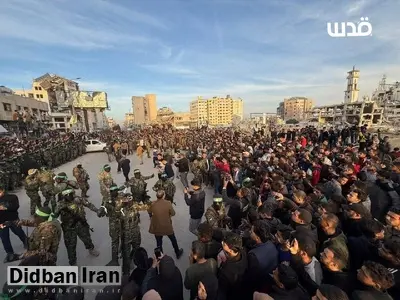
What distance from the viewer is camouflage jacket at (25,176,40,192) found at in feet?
21.3

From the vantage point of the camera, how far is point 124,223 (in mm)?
4219

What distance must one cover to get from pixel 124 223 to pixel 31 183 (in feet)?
13.5

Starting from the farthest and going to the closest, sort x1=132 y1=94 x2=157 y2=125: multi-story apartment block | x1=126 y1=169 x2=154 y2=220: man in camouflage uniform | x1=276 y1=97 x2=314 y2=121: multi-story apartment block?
x1=276 y1=97 x2=314 y2=121: multi-story apartment block < x1=132 y1=94 x2=157 y2=125: multi-story apartment block < x1=126 y1=169 x2=154 y2=220: man in camouflage uniform

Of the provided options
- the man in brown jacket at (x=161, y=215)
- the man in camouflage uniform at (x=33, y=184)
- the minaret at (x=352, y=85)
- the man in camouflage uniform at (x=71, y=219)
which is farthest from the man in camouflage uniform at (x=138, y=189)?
the minaret at (x=352, y=85)

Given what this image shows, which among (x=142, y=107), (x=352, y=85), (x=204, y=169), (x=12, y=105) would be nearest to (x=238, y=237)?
(x=204, y=169)

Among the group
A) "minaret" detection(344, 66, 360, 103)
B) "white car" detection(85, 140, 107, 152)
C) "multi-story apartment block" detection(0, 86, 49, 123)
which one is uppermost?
"minaret" detection(344, 66, 360, 103)

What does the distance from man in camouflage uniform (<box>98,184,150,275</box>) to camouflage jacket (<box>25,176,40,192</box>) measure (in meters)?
3.60

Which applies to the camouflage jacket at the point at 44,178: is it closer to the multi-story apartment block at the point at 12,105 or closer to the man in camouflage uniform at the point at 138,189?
the man in camouflage uniform at the point at 138,189

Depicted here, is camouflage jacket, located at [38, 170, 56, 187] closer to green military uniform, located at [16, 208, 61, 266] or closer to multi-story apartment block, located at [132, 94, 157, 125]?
green military uniform, located at [16, 208, 61, 266]

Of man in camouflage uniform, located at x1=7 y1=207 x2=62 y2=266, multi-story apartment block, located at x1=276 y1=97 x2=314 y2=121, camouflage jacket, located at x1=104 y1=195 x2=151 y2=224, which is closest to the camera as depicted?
man in camouflage uniform, located at x1=7 y1=207 x2=62 y2=266

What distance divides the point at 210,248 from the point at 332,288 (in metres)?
1.51

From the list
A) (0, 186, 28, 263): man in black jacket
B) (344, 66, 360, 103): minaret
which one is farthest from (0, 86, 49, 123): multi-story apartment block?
(344, 66, 360, 103): minaret

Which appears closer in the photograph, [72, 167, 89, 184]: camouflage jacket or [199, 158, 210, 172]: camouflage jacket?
[72, 167, 89, 184]: camouflage jacket

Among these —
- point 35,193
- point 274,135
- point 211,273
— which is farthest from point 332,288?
point 274,135
